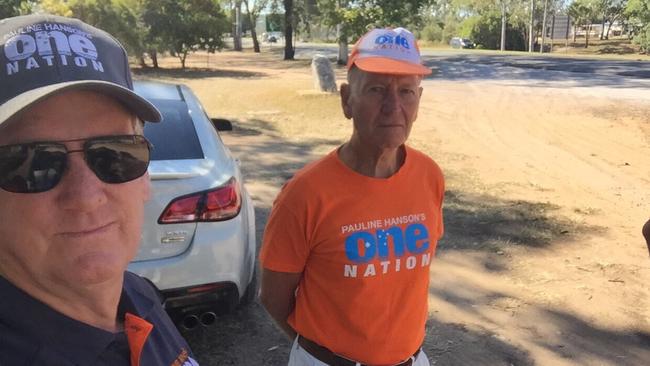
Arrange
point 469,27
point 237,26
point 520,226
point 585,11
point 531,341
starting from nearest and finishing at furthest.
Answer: point 531,341 < point 520,226 < point 237,26 < point 469,27 < point 585,11

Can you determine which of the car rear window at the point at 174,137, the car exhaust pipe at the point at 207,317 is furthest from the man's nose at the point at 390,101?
the car exhaust pipe at the point at 207,317

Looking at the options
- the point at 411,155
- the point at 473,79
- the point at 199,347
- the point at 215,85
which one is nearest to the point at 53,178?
the point at 411,155

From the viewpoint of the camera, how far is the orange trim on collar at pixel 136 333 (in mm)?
1183

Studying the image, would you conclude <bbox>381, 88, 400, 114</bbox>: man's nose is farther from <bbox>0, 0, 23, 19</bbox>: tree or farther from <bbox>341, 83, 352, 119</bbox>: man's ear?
<bbox>0, 0, 23, 19</bbox>: tree

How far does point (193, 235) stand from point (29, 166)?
2168 mm

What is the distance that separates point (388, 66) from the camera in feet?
6.63

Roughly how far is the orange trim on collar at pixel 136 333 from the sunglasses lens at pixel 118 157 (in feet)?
0.96

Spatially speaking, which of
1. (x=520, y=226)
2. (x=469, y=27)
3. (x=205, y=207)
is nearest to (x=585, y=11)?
(x=469, y=27)

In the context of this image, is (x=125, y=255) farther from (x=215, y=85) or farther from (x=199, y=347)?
(x=215, y=85)

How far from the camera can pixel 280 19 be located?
3503 cm

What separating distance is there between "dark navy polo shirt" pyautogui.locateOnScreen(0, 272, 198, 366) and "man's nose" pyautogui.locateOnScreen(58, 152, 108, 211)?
172mm

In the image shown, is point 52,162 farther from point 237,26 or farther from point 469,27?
point 469,27

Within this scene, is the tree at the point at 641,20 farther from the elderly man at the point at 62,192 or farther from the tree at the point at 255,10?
the elderly man at the point at 62,192

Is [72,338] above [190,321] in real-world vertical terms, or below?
above
